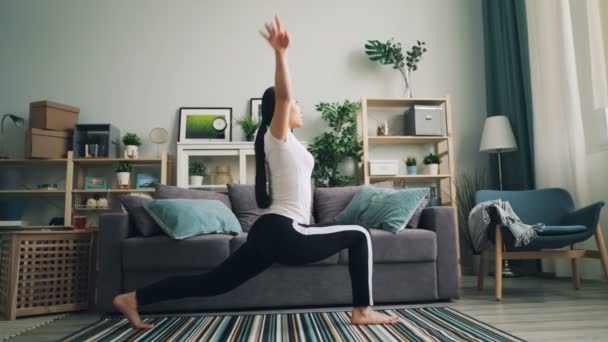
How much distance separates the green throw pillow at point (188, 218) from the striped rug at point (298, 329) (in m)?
0.49

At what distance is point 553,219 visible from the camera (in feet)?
10.5

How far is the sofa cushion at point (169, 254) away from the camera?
8.36 feet

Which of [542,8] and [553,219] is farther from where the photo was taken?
[542,8]

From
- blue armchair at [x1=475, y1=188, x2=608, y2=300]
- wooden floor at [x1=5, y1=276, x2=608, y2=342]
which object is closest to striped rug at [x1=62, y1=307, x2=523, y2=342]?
wooden floor at [x1=5, y1=276, x2=608, y2=342]

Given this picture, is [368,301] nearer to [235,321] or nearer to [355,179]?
[235,321]

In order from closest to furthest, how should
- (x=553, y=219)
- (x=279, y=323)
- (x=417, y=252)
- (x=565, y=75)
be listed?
(x=279, y=323)
(x=417, y=252)
(x=553, y=219)
(x=565, y=75)

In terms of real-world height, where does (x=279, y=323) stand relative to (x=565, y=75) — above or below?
below

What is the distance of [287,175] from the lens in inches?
68.9

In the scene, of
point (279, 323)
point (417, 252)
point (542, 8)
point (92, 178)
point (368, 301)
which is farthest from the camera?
point (92, 178)

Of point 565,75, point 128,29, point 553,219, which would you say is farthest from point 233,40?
point 553,219

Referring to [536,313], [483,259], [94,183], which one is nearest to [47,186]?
[94,183]

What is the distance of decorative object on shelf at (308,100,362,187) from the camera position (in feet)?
14.3

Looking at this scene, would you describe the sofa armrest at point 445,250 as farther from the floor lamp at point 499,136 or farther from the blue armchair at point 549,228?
the floor lamp at point 499,136

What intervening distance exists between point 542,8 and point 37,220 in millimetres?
5179
